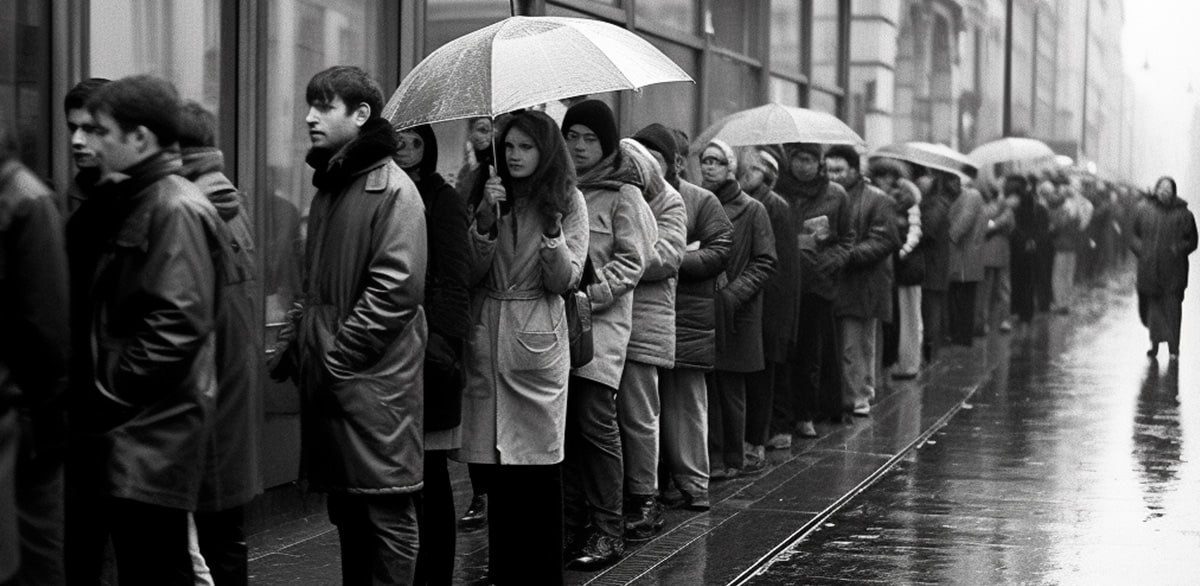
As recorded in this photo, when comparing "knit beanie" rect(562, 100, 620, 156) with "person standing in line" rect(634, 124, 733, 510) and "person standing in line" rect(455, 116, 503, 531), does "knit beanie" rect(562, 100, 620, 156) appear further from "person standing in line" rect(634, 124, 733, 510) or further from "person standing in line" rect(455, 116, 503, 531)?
"person standing in line" rect(634, 124, 733, 510)

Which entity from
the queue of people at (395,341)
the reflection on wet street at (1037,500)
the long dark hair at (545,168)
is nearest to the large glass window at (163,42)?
the queue of people at (395,341)

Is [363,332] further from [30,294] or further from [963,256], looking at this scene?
[963,256]

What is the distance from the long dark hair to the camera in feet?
23.3

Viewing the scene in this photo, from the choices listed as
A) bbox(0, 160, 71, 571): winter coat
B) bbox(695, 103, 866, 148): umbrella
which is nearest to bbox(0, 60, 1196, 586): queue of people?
bbox(0, 160, 71, 571): winter coat

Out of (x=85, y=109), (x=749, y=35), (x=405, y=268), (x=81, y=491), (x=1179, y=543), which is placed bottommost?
(x=1179, y=543)

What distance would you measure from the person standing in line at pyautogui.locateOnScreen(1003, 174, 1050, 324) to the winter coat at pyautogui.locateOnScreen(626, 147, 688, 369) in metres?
16.2

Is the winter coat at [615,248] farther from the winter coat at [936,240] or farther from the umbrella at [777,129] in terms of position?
the winter coat at [936,240]

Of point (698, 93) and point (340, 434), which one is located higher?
point (698, 93)

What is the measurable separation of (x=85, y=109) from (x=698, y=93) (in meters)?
11.0

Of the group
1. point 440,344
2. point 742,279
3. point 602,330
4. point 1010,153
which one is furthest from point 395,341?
point 1010,153

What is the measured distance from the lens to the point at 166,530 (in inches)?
209

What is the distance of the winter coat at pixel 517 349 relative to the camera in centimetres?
711

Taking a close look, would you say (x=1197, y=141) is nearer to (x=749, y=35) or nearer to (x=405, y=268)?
(x=749, y=35)

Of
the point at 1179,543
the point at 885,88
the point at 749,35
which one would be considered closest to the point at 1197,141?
the point at 885,88
